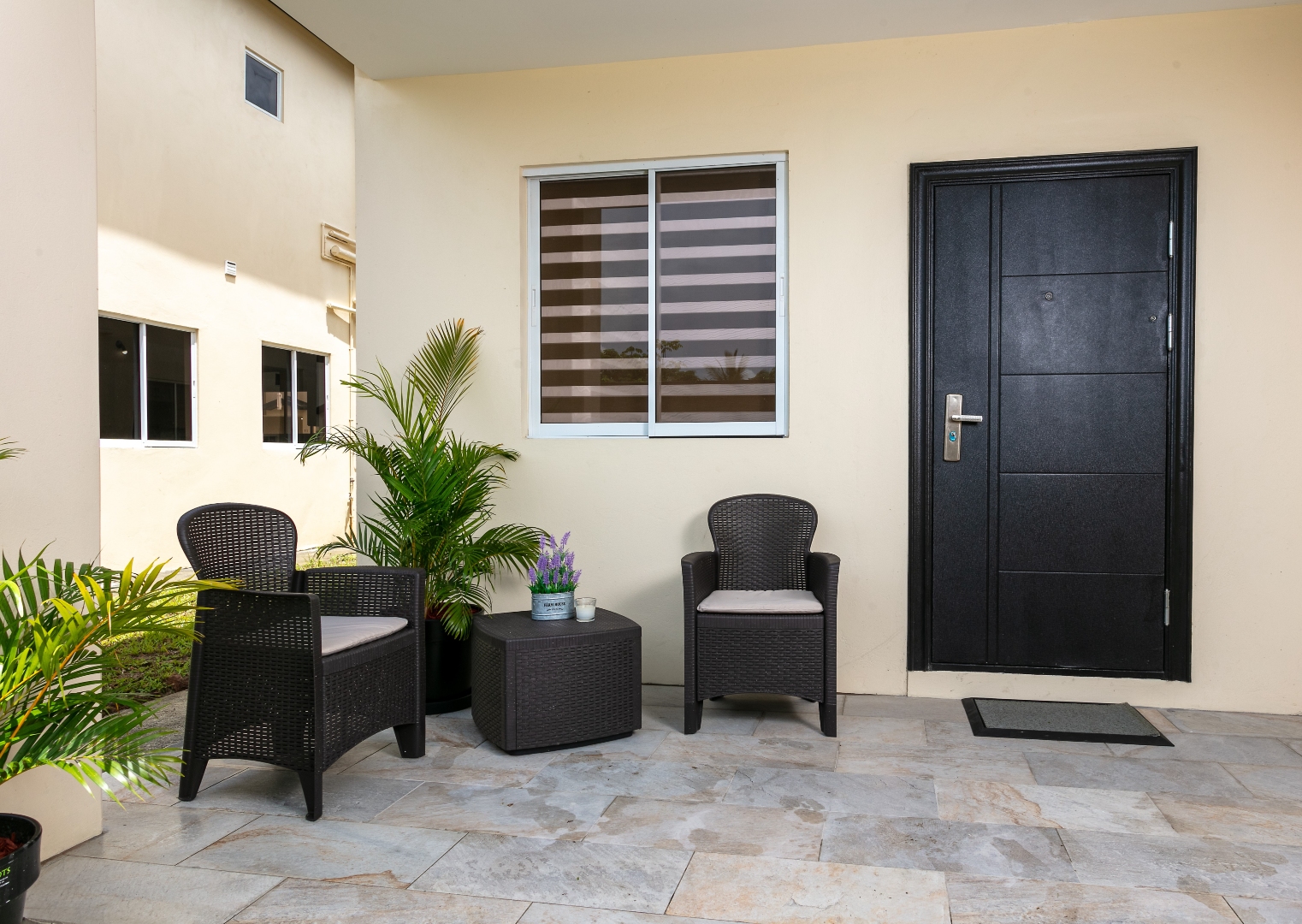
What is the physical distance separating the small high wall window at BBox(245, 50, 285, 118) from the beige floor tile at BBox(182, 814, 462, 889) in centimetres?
679

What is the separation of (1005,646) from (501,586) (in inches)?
87.3

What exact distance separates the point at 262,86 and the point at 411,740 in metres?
6.70

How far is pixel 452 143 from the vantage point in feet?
14.1

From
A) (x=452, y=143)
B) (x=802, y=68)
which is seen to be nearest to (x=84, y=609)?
(x=452, y=143)

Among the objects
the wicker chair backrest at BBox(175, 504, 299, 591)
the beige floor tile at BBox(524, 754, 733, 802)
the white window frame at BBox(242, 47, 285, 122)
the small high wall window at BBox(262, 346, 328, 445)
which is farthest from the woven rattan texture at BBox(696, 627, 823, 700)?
the white window frame at BBox(242, 47, 285, 122)

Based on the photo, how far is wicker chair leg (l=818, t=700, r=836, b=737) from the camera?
3.35 m

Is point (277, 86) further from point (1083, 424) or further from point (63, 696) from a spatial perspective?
point (63, 696)

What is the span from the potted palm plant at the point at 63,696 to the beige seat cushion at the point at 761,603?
195cm

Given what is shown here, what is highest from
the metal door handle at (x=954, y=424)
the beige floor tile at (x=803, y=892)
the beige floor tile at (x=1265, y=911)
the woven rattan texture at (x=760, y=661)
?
the metal door handle at (x=954, y=424)

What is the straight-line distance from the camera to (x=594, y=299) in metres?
4.28

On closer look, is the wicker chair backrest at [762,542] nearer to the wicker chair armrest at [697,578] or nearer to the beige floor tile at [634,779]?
the wicker chair armrest at [697,578]

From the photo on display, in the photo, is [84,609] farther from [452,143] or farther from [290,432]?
[290,432]

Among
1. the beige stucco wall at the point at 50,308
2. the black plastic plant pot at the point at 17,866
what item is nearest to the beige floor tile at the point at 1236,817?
the black plastic plant pot at the point at 17,866

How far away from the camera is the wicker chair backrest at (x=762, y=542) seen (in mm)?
3895
